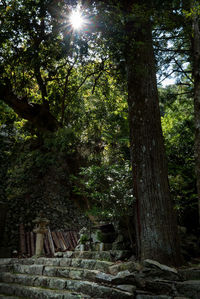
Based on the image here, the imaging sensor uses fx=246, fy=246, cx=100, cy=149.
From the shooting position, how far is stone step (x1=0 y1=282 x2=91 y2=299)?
11.8 ft

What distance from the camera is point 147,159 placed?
4.68 m

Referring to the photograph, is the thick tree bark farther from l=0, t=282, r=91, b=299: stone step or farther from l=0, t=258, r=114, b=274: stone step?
l=0, t=282, r=91, b=299: stone step

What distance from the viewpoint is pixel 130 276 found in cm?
353

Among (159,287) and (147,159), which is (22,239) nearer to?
(147,159)

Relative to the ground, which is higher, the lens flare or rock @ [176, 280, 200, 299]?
the lens flare

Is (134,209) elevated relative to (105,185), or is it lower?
lower

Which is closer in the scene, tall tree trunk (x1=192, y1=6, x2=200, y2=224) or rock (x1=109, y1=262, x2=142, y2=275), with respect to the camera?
rock (x1=109, y1=262, x2=142, y2=275)

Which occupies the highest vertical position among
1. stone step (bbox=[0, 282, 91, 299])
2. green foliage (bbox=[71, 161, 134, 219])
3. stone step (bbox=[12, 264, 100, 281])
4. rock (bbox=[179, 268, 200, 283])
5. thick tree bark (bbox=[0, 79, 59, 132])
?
thick tree bark (bbox=[0, 79, 59, 132])

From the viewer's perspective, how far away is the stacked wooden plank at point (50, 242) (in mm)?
8891

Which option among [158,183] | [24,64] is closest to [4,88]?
[24,64]

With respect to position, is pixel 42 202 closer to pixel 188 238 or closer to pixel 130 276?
pixel 188 238

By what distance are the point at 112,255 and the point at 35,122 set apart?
21.4 feet

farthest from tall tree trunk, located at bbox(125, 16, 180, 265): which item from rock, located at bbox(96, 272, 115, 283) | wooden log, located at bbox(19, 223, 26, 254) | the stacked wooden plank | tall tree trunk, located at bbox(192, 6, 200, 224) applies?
wooden log, located at bbox(19, 223, 26, 254)

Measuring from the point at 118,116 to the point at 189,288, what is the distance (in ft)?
A: 22.6
